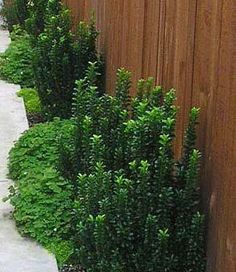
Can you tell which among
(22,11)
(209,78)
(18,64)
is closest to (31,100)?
(18,64)

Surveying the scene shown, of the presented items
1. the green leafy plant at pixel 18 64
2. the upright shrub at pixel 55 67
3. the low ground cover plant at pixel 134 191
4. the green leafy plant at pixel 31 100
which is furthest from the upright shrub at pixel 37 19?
the low ground cover plant at pixel 134 191

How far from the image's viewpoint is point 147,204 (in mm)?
4148

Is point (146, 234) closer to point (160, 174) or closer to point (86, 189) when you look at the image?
point (160, 174)

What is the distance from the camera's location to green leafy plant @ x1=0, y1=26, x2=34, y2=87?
31.5ft

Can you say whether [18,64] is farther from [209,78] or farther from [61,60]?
[209,78]

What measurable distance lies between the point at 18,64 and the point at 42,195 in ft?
13.2

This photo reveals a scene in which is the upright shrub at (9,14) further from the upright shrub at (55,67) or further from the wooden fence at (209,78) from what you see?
the wooden fence at (209,78)

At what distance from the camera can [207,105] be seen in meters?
4.14

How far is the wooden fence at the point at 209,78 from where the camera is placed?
3.81m

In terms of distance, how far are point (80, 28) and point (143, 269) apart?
3794mm

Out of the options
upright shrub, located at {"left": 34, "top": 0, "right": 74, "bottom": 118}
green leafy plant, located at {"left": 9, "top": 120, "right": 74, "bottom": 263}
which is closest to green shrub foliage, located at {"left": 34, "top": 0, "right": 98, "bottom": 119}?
upright shrub, located at {"left": 34, "top": 0, "right": 74, "bottom": 118}

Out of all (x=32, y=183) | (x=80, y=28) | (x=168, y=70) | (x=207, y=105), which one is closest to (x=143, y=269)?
(x=207, y=105)

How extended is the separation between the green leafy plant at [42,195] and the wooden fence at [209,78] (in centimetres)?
106

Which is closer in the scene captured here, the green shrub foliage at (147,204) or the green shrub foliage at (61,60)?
the green shrub foliage at (147,204)
